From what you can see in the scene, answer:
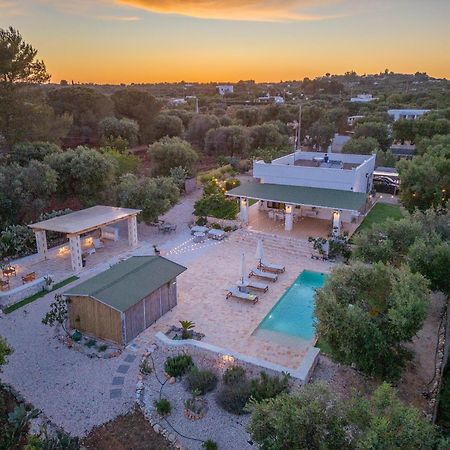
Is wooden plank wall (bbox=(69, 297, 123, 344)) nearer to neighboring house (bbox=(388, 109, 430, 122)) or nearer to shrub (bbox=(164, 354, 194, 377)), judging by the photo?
shrub (bbox=(164, 354, 194, 377))

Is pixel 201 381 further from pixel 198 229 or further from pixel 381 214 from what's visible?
pixel 381 214

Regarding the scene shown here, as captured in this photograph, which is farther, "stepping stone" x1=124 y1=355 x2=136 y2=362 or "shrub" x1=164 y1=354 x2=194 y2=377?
"stepping stone" x1=124 y1=355 x2=136 y2=362

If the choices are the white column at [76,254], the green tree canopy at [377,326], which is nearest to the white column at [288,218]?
the white column at [76,254]

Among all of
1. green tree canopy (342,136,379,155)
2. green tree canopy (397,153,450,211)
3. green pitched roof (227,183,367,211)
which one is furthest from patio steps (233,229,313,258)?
green tree canopy (342,136,379,155)

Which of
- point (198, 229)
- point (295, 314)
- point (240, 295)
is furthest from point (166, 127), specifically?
point (295, 314)

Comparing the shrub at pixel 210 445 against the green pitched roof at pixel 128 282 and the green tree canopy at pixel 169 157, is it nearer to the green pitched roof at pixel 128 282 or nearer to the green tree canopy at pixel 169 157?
the green pitched roof at pixel 128 282

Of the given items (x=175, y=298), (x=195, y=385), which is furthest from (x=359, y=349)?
(x=175, y=298)

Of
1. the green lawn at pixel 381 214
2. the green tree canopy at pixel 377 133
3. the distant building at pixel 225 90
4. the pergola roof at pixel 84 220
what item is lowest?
the green lawn at pixel 381 214
